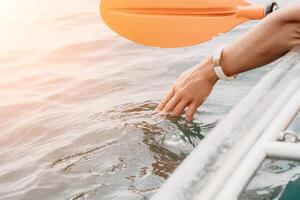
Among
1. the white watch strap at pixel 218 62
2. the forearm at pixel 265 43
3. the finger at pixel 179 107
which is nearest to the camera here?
the forearm at pixel 265 43

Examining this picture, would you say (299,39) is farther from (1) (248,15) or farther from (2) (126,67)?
(2) (126,67)

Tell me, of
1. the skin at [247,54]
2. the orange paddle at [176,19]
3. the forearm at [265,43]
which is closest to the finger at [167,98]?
the skin at [247,54]

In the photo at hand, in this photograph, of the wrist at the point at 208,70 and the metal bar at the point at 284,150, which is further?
the wrist at the point at 208,70

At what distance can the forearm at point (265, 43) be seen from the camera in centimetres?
171

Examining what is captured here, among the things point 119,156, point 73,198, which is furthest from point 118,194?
point 119,156

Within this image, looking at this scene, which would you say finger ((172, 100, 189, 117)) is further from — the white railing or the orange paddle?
the orange paddle

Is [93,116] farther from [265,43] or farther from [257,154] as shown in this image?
[257,154]

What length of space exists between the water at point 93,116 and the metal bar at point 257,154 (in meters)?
0.97

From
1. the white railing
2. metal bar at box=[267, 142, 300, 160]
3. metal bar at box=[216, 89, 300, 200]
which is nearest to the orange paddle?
the white railing

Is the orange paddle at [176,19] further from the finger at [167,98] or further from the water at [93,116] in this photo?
the finger at [167,98]

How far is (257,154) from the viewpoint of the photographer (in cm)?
109

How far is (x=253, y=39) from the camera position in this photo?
1815 mm

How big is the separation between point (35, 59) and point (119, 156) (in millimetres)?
2547

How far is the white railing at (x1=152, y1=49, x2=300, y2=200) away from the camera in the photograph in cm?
98
